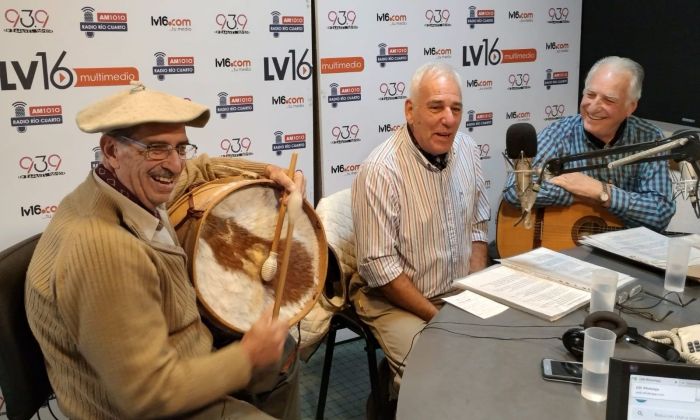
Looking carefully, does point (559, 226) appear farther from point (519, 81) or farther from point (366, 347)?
point (519, 81)

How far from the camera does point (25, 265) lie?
1745 millimetres

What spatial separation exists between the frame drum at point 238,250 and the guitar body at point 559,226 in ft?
4.26

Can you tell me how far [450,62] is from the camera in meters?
3.58

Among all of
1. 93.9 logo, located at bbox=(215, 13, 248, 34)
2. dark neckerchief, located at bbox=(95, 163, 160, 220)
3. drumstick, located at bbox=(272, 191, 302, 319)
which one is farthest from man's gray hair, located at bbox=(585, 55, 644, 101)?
dark neckerchief, located at bbox=(95, 163, 160, 220)

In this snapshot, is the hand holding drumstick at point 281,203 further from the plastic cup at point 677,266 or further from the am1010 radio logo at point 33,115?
the plastic cup at point 677,266

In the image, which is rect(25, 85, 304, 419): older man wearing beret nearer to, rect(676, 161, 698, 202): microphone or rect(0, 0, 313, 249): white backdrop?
rect(0, 0, 313, 249): white backdrop

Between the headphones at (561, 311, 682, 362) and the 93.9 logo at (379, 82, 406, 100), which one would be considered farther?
the 93.9 logo at (379, 82, 406, 100)

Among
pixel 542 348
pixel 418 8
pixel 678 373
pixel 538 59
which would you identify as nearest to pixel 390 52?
pixel 418 8

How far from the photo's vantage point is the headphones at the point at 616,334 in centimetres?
163

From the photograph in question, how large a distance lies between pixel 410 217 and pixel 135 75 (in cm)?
130

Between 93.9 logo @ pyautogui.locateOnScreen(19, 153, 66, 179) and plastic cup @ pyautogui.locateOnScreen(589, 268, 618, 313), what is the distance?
205cm

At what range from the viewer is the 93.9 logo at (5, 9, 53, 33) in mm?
2439

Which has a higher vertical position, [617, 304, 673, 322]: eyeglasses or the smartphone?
[617, 304, 673, 322]: eyeglasses

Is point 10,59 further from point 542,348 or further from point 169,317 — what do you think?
point 542,348
